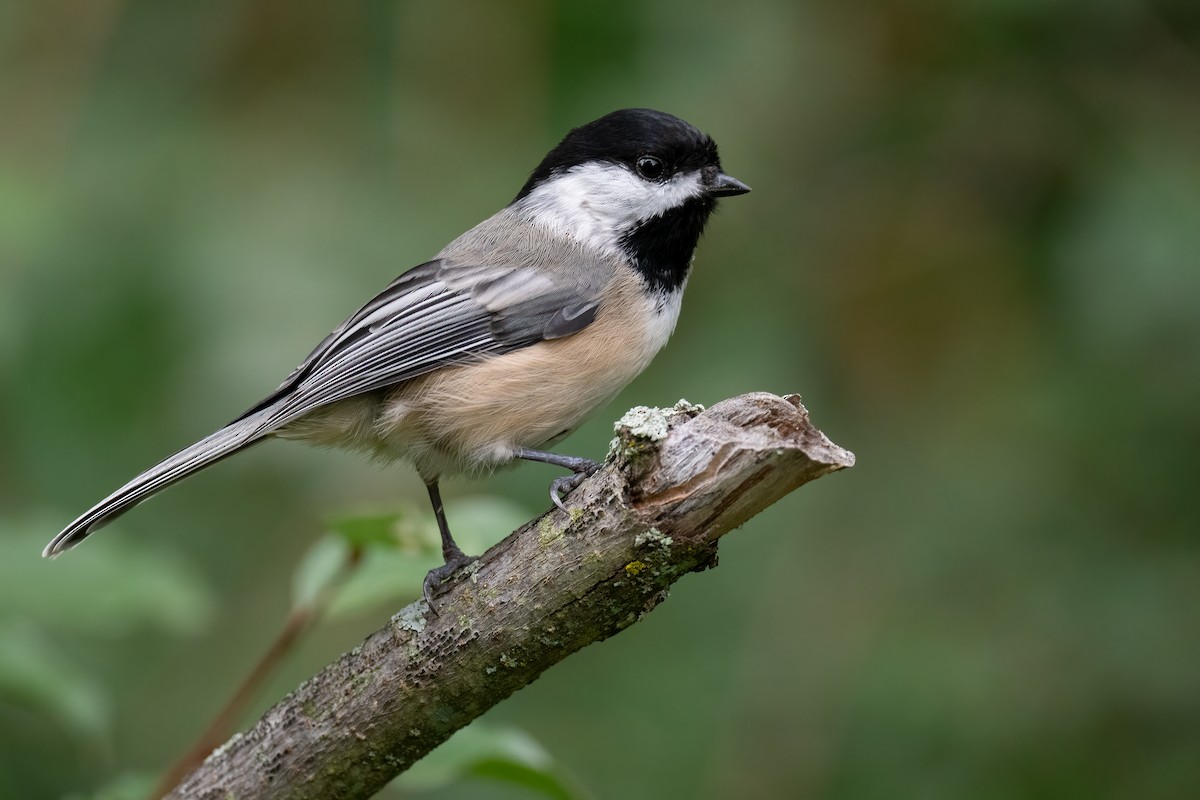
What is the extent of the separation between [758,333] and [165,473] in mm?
1832

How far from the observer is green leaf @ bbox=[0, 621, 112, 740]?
2.17 metres

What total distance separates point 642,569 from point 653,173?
161cm

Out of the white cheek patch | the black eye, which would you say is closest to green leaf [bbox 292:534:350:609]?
the white cheek patch

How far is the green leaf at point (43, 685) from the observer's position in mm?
2168

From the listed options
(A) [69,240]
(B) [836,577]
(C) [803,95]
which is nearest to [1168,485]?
(B) [836,577]

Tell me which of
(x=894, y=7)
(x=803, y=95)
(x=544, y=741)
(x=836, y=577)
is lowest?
(x=544, y=741)

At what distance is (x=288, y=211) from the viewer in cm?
352

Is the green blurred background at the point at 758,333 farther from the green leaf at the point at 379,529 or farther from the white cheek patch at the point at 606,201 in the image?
the green leaf at the point at 379,529

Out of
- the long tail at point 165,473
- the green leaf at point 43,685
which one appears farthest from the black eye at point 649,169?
the green leaf at point 43,685

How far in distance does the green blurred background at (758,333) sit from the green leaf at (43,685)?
2.08ft

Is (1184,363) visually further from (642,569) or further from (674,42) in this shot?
(642,569)

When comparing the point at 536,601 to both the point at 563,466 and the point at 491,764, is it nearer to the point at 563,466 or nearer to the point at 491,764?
the point at 491,764

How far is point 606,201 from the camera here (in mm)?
3170

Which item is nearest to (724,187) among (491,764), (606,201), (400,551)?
(606,201)
